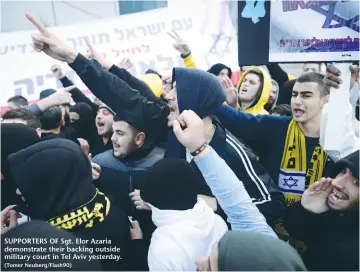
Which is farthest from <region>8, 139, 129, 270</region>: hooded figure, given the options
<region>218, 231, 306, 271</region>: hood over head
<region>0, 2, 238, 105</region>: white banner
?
<region>0, 2, 238, 105</region>: white banner

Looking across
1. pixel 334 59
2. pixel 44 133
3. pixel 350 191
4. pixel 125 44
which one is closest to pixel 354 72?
pixel 334 59

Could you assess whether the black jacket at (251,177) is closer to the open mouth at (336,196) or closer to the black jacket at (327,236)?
the black jacket at (327,236)

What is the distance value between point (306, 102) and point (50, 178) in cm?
152

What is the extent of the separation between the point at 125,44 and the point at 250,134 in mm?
3987

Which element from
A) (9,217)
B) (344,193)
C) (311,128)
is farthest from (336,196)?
(9,217)

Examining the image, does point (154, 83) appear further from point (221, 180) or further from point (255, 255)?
point (255, 255)

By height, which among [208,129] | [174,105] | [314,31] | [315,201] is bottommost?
[315,201]

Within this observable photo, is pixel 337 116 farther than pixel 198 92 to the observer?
No

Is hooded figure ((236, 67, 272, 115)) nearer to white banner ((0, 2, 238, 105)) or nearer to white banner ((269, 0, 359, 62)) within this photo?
white banner ((269, 0, 359, 62))

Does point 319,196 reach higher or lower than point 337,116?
lower

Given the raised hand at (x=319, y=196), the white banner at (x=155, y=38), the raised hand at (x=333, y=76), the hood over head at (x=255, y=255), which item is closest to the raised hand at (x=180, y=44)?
the raised hand at (x=333, y=76)

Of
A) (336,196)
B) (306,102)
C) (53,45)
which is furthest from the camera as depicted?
(306,102)

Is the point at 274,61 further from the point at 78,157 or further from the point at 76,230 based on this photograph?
the point at 76,230

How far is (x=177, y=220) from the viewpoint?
4.32 feet
